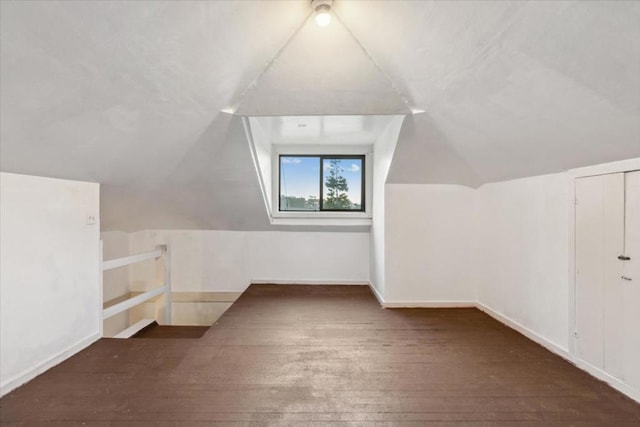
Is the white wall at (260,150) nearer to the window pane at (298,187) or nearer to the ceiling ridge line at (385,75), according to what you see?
the window pane at (298,187)

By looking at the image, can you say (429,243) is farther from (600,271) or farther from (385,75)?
(385,75)

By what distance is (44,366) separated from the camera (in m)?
2.17

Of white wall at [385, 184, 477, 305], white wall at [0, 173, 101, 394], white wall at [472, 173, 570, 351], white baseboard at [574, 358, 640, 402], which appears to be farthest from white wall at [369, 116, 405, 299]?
white wall at [0, 173, 101, 394]

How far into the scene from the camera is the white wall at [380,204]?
329 cm

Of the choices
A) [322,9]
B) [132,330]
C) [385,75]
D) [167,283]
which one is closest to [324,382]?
[385,75]

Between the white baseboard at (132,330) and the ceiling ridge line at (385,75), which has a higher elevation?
the ceiling ridge line at (385,75)

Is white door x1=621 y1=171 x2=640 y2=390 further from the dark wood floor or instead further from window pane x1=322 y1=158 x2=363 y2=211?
window pane x1=322 y1=158 x2=363 y2=211

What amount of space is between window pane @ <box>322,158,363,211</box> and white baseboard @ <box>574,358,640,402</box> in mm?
3181

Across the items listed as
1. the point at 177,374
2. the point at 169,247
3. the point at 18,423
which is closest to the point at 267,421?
the point at 177,374

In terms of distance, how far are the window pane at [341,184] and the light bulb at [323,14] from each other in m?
3.25

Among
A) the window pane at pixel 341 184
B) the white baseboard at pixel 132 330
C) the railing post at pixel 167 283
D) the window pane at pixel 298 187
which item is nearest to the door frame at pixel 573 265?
the window pane at pixel 341 184

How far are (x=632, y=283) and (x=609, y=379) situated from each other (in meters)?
0.72

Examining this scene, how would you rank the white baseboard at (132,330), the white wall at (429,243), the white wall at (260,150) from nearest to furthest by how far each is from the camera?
the white wall at (260,150) < the white baseboard at (132,330) < the white wall at (429,243)

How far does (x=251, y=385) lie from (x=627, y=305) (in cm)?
268
